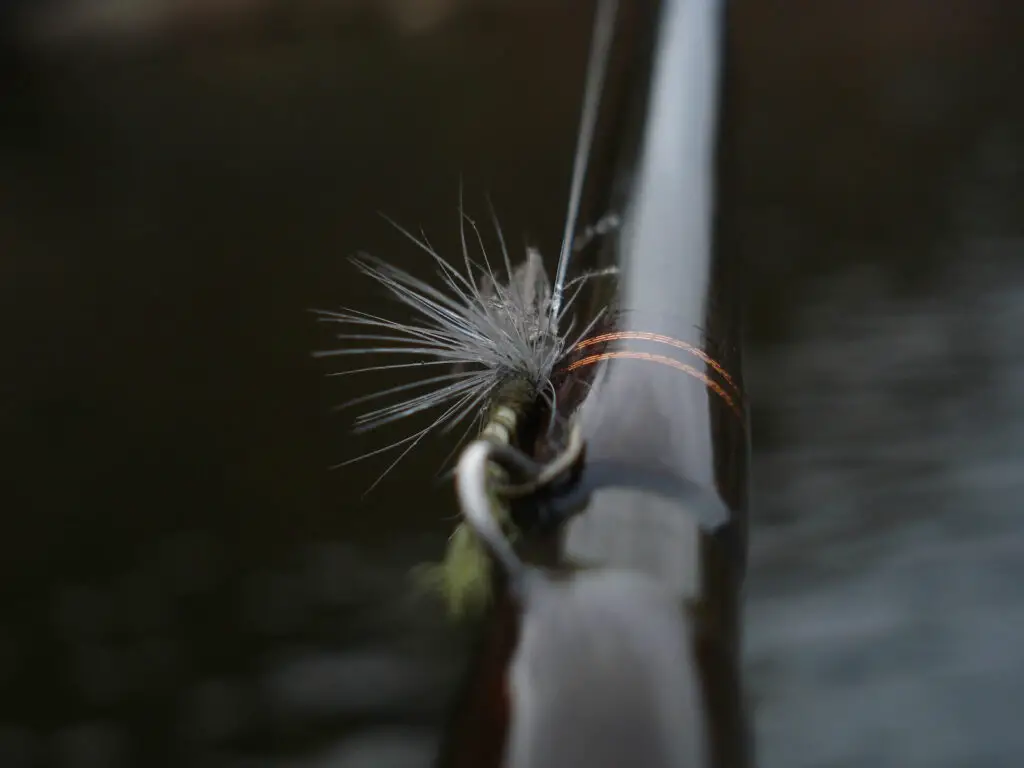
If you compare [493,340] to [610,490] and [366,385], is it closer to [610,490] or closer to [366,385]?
[610,490]

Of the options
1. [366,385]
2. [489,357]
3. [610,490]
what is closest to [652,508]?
[610,490]

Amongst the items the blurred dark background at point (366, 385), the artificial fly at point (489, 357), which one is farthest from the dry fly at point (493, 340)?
the blurred dark background at point (366, 385)

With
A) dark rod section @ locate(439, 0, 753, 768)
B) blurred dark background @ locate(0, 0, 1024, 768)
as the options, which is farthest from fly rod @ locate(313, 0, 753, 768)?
blurred dark background @ locate(0, 0, 1024, 768)

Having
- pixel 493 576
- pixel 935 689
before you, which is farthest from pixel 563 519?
pixel 935 689

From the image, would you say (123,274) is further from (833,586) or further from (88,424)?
(833,586)

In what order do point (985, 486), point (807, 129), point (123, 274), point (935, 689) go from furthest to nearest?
point (807, 129)
point (123, 274)
point (985, 486)
point (935, 689)

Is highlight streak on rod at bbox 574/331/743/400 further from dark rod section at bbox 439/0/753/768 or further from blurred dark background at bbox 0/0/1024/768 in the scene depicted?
blurred dark background at bbox 0/0/1024/768

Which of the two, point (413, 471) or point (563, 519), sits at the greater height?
point (413, 471)
